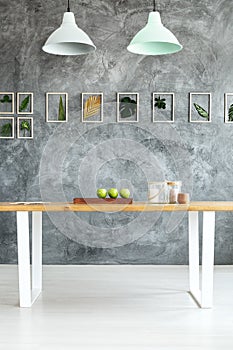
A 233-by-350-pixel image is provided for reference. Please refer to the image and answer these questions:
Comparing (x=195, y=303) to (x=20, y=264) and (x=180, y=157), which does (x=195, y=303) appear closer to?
(x=20, y=264)

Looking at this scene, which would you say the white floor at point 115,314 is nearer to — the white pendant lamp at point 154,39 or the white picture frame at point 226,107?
the white picture frame at point 226,107

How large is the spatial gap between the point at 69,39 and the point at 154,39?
1.94ft

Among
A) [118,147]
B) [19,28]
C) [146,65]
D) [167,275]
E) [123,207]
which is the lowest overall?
[167,275]

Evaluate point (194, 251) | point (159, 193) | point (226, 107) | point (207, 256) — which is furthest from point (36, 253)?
point (226, 107)

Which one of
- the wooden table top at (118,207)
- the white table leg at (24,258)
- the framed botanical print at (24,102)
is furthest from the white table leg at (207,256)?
the framed botanical print at (24,102)

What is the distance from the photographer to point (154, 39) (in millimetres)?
3740

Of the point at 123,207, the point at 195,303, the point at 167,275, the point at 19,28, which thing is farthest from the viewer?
the point at 19,28

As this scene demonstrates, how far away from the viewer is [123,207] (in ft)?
12.0

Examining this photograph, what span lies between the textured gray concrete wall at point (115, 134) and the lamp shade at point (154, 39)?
4.65ft

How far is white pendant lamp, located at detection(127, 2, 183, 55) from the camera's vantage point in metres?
3.76

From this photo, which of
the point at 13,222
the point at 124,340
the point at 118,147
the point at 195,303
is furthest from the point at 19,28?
the point at 124,340

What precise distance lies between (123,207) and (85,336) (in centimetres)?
92

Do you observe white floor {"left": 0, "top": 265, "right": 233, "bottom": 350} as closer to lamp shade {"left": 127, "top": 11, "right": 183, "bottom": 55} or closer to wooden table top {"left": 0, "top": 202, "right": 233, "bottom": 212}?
wooden table top {"left": 0, "top": 202, "right": 233, "bottom": 212}

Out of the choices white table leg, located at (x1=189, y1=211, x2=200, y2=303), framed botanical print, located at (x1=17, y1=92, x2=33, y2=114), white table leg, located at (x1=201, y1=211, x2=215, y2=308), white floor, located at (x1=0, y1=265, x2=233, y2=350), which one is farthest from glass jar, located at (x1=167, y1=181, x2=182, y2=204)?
framed botanical print, located at (x1=17, y1=92, x2=33, y2=114)
